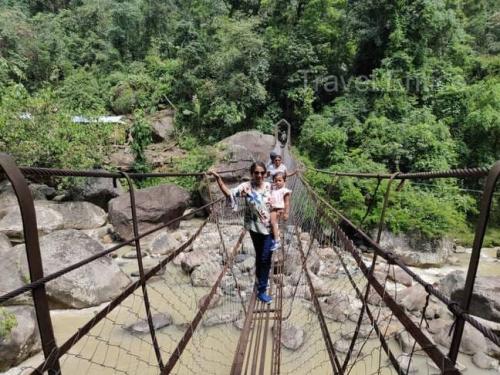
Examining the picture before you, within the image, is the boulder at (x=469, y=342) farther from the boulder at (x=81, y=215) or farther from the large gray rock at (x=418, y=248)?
the boulder at (x=81, y=215)

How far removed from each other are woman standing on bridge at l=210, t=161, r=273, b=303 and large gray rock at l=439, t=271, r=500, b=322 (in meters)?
2.68

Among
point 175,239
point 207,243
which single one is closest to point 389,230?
point 207,243

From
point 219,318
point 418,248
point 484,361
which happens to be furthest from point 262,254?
point 418,248

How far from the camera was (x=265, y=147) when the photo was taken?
26.4ft

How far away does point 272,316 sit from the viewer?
2.12 metres

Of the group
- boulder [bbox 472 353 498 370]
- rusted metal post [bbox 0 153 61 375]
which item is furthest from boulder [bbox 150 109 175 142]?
rusted metal post [bbox 0 153 61 375]

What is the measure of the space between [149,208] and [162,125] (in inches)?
202

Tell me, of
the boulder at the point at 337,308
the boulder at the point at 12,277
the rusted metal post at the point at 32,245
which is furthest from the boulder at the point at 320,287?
the rusted metal post at the point at 32,245

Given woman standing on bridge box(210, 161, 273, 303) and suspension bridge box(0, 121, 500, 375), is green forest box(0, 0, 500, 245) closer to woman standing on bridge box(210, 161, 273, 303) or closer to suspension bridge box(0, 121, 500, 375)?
suspension bridge box(0, 121, 500, 375)

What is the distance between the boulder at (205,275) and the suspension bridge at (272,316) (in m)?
0.11

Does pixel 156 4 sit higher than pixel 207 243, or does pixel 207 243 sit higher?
pixel 156 4

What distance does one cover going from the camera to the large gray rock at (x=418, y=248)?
5672 millimetres

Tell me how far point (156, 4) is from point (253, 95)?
6.76 meters

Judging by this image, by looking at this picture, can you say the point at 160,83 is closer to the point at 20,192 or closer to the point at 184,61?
the point at 184,61
